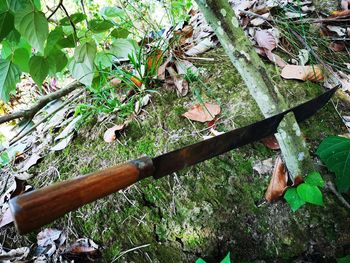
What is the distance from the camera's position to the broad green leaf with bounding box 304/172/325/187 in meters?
1.08

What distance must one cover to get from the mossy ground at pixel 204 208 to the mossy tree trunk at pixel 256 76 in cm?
15

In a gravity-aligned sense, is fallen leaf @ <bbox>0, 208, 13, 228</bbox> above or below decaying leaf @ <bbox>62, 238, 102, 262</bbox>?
above

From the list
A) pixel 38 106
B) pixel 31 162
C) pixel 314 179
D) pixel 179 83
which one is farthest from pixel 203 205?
pixel 38 106

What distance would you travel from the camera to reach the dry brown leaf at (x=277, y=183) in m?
1.15

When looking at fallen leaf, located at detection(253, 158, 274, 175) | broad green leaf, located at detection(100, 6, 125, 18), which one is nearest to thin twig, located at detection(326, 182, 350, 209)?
fallen leaf, located at detection(253, 158, 274, 175)

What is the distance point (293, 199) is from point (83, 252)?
814 millimetres

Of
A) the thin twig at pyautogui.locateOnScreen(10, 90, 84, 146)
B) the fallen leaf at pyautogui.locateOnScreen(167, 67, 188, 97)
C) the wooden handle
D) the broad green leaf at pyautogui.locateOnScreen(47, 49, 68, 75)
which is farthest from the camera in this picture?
the thin twig at pyautogui.locateOnScreen(10, 90, 84, 146)

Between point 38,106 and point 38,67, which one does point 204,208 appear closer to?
point 38,67

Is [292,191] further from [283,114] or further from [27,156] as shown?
[27,156]

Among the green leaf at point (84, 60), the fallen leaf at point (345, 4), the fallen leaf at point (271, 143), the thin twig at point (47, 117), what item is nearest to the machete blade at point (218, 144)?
the fallen leaf at point (271, 143)

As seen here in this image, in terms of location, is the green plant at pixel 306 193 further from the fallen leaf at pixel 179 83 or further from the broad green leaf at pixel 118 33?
the broad green leaf at pixel 118 33

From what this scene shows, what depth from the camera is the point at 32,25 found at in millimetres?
820

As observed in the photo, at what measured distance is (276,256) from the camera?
1.11 metres

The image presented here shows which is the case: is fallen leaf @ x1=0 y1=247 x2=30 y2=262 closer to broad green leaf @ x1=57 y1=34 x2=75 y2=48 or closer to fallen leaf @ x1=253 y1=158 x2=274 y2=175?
broad green leaf @ x1=57 y1=34 x2=75 y2=48
